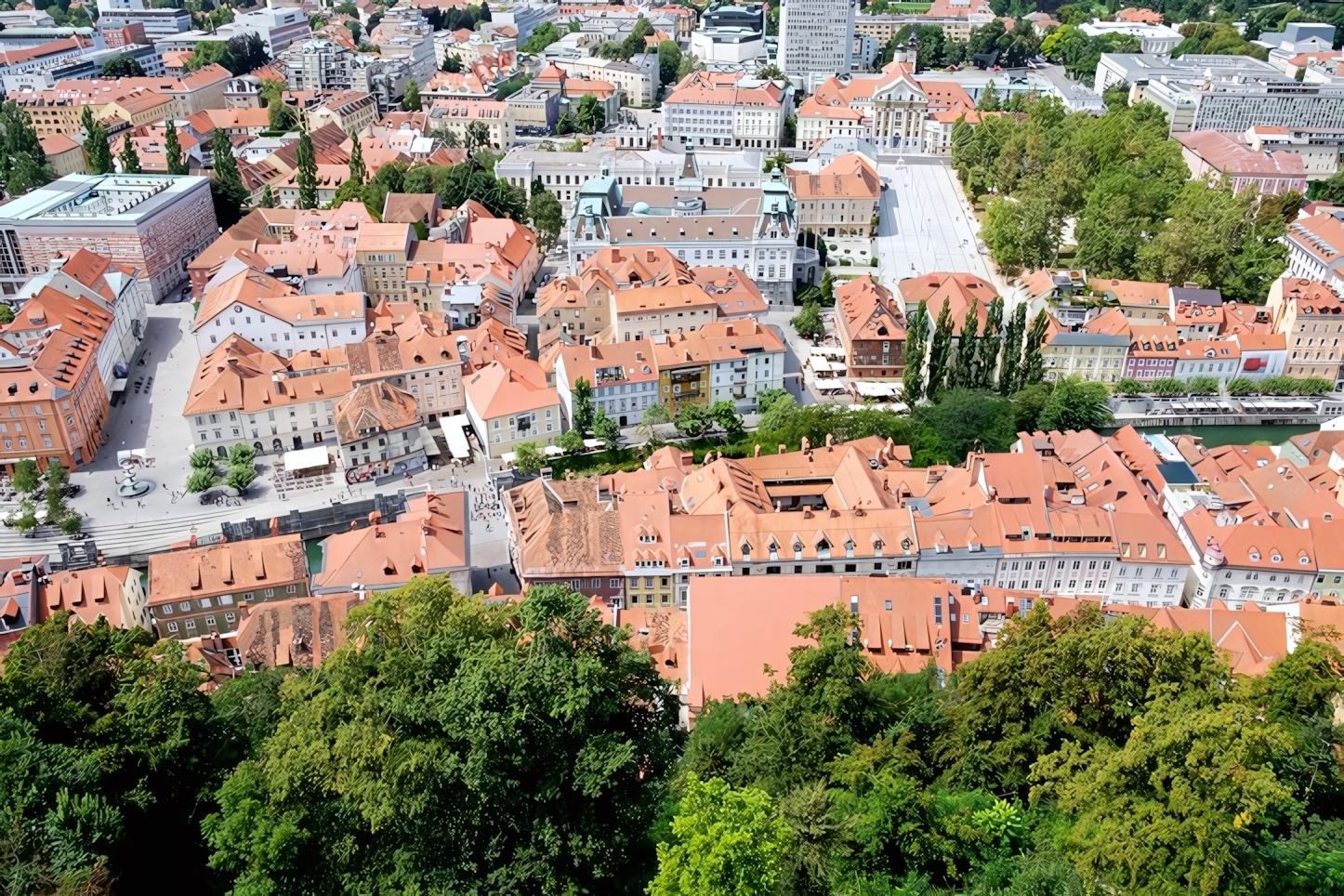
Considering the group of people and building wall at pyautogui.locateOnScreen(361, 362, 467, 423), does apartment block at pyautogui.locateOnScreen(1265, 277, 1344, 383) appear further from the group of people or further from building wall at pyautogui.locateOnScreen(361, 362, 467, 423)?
building wall at pyautogui.locateOnScreen(361, 362, 467, 423)

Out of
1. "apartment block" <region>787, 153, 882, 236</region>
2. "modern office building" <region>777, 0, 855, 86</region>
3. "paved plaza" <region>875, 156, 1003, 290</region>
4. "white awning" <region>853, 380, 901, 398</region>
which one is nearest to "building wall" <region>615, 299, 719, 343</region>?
"white awning" <region>853, 380, 901, 398</region>

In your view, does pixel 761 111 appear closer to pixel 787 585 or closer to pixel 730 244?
pixel 730 244

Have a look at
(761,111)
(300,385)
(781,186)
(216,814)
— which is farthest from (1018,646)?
(761,111)

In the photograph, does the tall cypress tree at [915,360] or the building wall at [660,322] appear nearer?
the tall cypress tree at [915,360]

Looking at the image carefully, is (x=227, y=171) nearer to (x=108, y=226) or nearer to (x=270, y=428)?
(x=108, y=226)

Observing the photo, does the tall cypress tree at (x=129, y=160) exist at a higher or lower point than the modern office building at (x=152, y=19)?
lower

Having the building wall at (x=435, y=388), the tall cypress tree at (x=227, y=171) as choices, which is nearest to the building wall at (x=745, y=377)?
the building wall at (x=435, y=388)

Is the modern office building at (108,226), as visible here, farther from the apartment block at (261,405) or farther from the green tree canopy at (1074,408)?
the green tree canopy at (1074,408)

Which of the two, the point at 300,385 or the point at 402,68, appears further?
the point at 402,68
